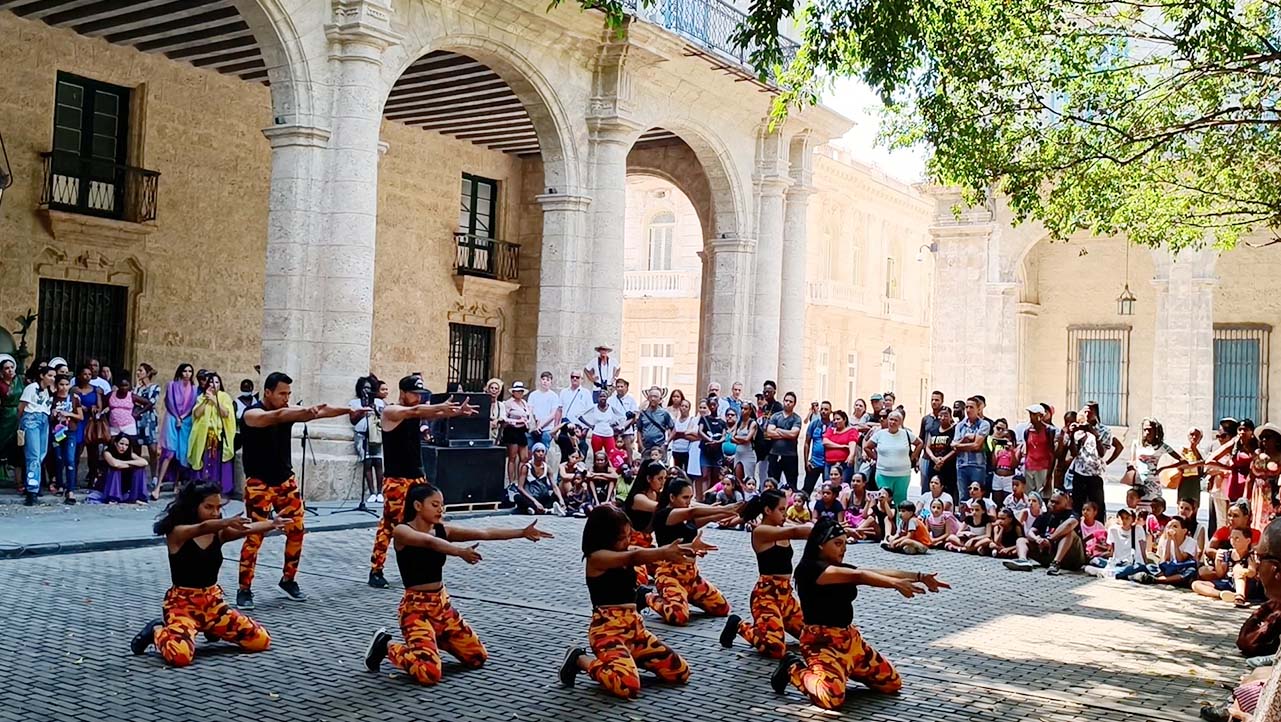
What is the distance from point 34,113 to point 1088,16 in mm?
14070

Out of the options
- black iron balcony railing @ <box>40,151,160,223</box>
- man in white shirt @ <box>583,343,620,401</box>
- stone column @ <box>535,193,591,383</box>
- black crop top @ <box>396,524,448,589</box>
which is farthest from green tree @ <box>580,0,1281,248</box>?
black iron balcony railing @ <box>40,151,160,223</box>

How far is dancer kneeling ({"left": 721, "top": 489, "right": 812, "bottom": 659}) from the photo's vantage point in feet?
26.4

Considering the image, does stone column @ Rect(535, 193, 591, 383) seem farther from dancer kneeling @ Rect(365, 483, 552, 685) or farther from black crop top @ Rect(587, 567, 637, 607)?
black crop top @ Rect(587, 567, 637, 607)

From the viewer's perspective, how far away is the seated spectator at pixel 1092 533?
13.5 metres

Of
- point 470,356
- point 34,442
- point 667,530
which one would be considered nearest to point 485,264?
point 470,356

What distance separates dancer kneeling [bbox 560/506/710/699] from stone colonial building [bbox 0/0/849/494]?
9.39m

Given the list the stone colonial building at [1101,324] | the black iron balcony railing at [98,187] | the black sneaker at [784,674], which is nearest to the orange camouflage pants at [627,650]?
the black sneaker at [784,674]

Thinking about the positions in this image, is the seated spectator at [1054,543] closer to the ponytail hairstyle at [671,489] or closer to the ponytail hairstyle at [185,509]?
the ponytail hairstyle at [671,489]

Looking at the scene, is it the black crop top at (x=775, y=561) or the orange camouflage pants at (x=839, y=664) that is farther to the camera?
the black crop top at (x=775, y=561)

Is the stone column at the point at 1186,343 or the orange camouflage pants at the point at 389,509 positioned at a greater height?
the stone column at the point at 1186,343

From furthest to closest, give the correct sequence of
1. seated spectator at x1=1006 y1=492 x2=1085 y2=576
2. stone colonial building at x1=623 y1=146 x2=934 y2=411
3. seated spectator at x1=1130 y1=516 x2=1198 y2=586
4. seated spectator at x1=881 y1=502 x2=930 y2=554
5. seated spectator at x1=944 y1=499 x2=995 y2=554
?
1. stone colonial building at x1=623 y1=146 x2=934 y2=411
2. seated spectator at x1=944 y1=499 x2=995 y2=554
3. seated spectator at x1=881 y1=502 x2=930 y2=554
4. seated spectator at x1=1006 y1=492 x2=1085 y2=576
5. seated spectator at x1=1130 y1=516 x2=1198 y2=586

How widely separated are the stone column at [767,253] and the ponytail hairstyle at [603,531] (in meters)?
16.9

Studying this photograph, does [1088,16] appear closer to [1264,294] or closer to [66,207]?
[66,207]

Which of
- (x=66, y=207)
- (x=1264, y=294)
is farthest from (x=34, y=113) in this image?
(x=1264, y=294)
